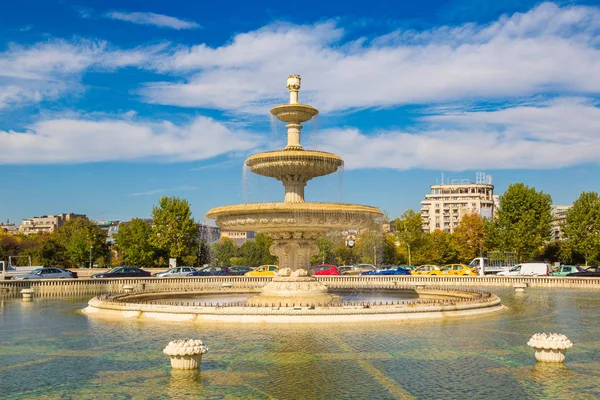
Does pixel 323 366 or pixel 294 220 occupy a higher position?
pixel 294 220

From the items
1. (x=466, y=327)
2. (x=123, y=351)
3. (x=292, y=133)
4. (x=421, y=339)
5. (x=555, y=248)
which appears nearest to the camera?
(x=123, y=351)

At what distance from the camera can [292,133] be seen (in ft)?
86.7

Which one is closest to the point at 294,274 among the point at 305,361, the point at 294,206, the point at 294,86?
the point at 294,206

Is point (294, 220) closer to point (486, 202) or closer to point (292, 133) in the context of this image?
point (292, 133)

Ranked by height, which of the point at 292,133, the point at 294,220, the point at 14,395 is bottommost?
A: the point at 14,395

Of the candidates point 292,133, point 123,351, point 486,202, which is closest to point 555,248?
point 292,133

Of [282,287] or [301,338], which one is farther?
[282,287]

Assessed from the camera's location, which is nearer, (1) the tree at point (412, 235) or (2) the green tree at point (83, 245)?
(1) the tree at point (412, 235)

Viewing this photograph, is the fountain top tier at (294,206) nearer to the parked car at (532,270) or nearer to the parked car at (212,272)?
the parked car at (212,272)

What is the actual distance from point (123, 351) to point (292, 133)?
45.0 feet

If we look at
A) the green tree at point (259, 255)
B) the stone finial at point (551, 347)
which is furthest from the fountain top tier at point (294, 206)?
the green tree at point (259, 255)

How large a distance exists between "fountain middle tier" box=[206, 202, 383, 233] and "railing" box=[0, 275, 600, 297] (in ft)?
42.1

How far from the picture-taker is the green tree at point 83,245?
3135 inches

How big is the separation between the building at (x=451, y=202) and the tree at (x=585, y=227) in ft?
292
